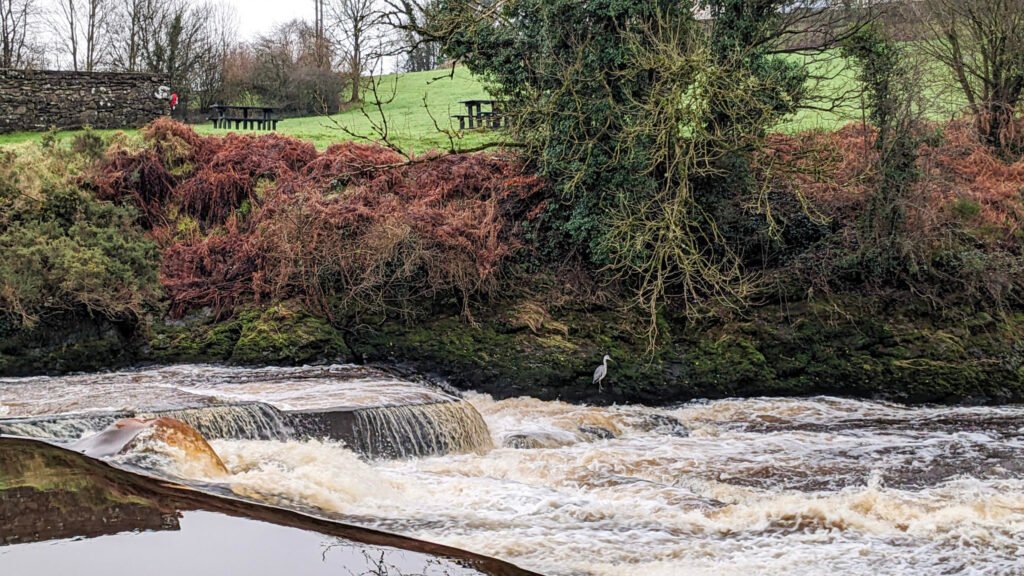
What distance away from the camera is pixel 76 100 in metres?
24.3

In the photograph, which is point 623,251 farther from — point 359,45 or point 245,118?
point 245,118

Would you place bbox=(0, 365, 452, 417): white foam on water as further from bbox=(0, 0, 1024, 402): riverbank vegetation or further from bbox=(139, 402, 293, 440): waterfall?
bbox=(0, 0, 1024, 402): riverbank vegetation

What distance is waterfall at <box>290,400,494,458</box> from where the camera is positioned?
9.55 meters

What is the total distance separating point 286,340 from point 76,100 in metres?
14.6

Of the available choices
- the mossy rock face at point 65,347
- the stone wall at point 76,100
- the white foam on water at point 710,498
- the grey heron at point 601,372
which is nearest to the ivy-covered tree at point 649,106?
the grey heron at point 601,372

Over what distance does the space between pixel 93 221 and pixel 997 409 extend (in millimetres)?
13447

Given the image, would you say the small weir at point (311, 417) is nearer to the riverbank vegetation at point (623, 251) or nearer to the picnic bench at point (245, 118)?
the riverbank vegetation at point (623, 251)

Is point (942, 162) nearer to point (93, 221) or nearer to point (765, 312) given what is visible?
point (765, 312)

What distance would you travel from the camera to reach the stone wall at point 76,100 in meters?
23.7

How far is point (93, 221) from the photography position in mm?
14812

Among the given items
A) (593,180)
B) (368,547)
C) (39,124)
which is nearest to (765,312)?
(593,180)

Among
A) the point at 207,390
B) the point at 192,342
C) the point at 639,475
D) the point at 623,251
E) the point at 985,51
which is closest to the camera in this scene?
the point at 639,475

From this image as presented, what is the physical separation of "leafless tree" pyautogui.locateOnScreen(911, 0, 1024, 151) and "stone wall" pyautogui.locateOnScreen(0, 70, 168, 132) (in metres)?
18.6

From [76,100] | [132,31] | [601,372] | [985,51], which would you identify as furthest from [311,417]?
[132,31]
